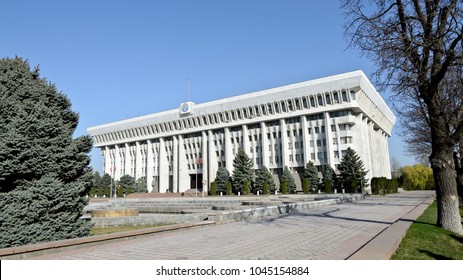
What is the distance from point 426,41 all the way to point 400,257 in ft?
22.8

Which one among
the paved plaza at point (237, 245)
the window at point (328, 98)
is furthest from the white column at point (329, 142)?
the paved plaza at point (237, 245)

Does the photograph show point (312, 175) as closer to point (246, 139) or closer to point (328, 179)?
point (328, 179)

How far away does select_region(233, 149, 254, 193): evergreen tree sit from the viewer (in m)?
56.8

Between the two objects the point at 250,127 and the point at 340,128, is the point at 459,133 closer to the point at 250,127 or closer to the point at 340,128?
the point at 340,128

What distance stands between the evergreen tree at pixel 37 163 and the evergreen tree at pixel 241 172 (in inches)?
1886

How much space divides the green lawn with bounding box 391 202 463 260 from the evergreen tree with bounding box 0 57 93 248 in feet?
24.9

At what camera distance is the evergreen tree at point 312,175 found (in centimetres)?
5275

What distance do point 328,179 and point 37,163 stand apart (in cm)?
4687

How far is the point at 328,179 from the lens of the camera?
50.5 meters

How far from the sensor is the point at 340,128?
55656 mm

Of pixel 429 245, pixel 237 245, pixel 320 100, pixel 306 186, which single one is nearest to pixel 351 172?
pixel 306 186

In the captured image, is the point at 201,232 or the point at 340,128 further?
the point at 340,128

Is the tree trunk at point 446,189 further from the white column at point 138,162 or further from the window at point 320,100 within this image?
the white column at point 138,162

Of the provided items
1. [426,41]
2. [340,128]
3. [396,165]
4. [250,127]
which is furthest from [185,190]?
[396,165]
